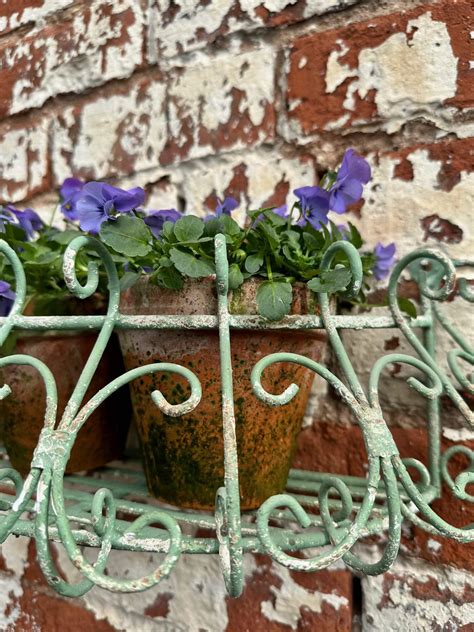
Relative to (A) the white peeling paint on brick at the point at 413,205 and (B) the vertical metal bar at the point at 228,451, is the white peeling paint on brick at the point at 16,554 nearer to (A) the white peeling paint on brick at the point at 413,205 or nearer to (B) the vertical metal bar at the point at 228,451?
(B) the vertical metal bar at the point at 228,451

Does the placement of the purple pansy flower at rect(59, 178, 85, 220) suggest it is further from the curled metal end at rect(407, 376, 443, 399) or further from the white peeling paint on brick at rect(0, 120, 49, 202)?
the curled metal end at rect(407, 376, 443, 399)

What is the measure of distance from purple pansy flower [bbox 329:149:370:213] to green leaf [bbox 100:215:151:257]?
0.21 meters

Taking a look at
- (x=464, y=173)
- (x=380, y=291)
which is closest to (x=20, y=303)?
(x=380, y=291)

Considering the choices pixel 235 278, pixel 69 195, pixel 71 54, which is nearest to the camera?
pixel 235 278

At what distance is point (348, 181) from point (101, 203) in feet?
0.88

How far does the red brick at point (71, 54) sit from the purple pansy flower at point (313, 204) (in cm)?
51

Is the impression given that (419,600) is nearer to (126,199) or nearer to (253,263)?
(253,263)

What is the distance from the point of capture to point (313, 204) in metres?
0.58

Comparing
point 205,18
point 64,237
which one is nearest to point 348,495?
point 64,237

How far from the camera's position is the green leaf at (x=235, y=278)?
19.3 inches

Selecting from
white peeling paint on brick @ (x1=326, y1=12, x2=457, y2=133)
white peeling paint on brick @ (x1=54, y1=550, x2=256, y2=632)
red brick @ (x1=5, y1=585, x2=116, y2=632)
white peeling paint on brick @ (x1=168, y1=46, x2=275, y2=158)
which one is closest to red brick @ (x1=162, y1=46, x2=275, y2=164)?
white peeling paint on brick @ (x1=168, y1=46, x2=275, y2=158)

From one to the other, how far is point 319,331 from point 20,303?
0.31 m

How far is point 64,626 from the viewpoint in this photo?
82cm

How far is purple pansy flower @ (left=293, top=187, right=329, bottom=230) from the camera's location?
574mm
